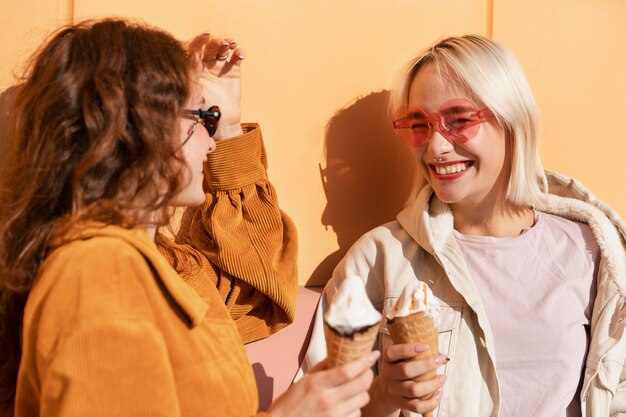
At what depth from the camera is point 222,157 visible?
7.60 ft

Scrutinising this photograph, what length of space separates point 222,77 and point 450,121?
81cm

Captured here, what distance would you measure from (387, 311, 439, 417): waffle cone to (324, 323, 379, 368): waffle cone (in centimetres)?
25

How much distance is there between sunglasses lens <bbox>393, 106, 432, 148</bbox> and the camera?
2.43m

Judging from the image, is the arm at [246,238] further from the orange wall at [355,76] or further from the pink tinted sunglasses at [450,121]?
the pink tinted sunglasses at [450,121]

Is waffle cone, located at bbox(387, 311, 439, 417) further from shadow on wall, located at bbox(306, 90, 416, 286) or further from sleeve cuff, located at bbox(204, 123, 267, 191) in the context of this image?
shadow on wall, located at bbox(306, 90, 416, 286)

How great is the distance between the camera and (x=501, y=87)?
7.86ft

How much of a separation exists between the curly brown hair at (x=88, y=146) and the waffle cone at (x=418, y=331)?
689 millimetres

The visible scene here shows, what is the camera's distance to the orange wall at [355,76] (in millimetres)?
2445

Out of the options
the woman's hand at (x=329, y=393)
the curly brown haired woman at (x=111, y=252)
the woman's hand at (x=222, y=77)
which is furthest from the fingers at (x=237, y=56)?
the woman's hand at (x=329, y=393)

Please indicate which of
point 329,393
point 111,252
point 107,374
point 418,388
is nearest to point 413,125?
point 418,388

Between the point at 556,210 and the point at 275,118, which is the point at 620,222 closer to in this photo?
the point at 556,210

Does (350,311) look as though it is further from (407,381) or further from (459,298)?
(459,298)

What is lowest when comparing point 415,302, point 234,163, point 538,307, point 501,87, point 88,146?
point 538,307

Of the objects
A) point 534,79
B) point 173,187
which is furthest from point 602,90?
point 173,187
